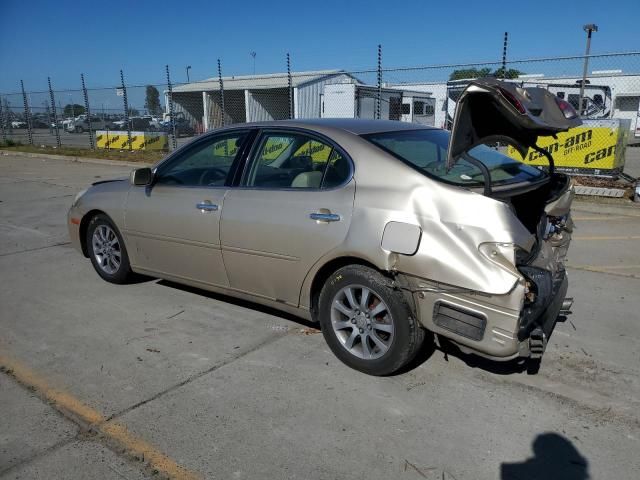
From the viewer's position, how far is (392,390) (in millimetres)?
3234

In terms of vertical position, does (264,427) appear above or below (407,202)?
below

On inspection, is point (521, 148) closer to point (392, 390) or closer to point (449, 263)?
point (449, 263)

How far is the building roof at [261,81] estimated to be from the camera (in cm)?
2723

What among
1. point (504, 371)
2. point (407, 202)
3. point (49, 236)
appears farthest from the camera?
point (49, 236)

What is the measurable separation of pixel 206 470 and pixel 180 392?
77cm

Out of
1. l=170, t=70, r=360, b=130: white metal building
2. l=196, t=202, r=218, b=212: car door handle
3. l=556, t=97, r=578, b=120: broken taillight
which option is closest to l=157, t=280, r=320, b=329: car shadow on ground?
l=196, t=202, r=218, b=212: car door handle

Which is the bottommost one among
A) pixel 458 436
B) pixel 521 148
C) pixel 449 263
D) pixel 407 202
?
pixel 458 436

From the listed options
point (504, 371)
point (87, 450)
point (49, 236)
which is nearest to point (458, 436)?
point (504, 371)

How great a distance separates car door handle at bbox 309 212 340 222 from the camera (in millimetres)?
3354

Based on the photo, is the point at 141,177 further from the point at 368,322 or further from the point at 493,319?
the point at 493,319

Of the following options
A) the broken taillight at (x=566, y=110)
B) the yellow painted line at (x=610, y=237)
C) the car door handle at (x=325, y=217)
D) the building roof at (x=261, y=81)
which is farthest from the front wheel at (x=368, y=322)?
the building roof at (x=261, y=81)

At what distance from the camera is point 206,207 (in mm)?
4070

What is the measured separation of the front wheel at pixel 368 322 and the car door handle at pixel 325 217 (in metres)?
0.33

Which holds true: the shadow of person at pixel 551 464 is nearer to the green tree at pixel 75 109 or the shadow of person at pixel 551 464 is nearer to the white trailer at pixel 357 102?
the white trailer at pixel 357 102
